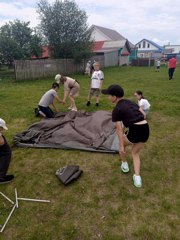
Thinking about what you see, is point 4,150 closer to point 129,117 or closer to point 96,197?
point 96,197

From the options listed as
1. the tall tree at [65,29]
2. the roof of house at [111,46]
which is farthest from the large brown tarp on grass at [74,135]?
the roof of house at [111,46]

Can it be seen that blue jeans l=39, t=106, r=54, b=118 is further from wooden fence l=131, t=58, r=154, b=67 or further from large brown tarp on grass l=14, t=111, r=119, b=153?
wooden fence l=131, t=58, r=154, b=67

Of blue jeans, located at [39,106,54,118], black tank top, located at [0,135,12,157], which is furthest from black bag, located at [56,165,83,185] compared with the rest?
blue jeans, located at [39,106,54,118]

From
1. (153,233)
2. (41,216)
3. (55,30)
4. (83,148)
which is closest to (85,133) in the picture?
(83,148)

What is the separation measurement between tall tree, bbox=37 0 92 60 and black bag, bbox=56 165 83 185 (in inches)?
651

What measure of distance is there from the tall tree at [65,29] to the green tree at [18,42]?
1.84m

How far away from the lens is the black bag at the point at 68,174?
3.18 metres

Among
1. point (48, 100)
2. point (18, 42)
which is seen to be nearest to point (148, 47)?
point (18, 42)

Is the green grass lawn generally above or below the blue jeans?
below

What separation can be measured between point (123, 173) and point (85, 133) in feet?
5.43

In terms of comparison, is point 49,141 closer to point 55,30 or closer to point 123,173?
point 123,173

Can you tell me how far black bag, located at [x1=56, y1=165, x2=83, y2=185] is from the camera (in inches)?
125

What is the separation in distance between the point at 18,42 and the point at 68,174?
19268 mm

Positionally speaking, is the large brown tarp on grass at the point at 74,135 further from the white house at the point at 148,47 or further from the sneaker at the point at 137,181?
the white house at the point at 148,47
